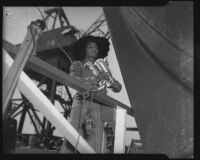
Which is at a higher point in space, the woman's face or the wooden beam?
the woman's face

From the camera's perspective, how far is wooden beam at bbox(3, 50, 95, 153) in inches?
37.9

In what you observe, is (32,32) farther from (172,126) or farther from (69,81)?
(172,126)

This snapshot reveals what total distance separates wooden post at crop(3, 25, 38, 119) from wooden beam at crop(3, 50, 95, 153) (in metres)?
0.05

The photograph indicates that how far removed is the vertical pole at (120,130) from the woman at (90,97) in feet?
0.30

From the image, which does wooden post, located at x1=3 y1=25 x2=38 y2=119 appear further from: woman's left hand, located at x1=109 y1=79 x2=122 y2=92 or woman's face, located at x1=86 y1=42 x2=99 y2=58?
woman's face, located at x1=86 y1=42 x2=99 y2=58

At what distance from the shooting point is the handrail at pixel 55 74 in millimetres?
975

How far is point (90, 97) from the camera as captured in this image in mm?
1344

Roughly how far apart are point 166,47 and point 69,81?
475 mm

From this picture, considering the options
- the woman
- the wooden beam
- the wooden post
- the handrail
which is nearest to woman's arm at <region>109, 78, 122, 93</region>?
the woman

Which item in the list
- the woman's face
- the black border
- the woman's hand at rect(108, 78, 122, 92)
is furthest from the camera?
the woman's face

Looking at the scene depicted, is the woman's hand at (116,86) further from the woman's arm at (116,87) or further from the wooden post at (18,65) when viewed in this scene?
the wooden post at (18,65)
